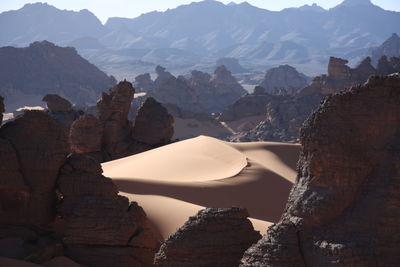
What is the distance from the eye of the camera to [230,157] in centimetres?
2392

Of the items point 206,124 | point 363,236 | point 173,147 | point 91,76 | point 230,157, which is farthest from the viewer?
point 91,76

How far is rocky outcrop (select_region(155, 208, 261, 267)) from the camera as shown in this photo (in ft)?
25.9

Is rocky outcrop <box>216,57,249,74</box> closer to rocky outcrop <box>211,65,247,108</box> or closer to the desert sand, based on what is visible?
rocky outcrop <box>211,65,247,108</box>

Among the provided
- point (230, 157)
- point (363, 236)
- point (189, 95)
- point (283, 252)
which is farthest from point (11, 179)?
point (189, 95)

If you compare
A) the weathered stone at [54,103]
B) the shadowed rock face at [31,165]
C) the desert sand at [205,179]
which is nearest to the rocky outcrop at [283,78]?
the weathered stone at [54,103]

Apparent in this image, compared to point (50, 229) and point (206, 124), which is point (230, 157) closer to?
point (50, 229)

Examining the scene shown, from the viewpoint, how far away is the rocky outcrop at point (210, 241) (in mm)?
→ 7891

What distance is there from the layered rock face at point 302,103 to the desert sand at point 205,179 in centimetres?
2255

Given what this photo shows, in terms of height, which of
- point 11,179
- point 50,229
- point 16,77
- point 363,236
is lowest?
point 16,77

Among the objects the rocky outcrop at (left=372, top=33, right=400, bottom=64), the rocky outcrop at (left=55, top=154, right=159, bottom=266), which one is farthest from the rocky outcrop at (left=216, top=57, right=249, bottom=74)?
the rocky outcrop at (left=55, top=154, right=159, bottom=266)

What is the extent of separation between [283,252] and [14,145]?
5522 millimetres

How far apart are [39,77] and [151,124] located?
54.1 meters

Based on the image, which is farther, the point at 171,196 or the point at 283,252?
the point at 171,196

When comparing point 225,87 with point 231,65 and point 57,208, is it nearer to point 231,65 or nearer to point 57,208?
point 57,208
